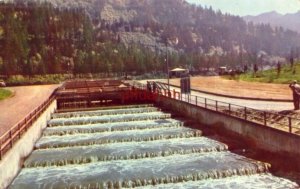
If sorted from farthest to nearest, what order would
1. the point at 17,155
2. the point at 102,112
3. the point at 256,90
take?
the point at 256,90
the point at 102,112
the point at 17,155

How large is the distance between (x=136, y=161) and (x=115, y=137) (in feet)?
23.1

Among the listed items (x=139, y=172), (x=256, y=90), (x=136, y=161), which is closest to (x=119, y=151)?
(x=136, y=161)

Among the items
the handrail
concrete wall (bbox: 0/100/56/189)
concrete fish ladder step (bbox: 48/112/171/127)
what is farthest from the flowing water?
the handrail

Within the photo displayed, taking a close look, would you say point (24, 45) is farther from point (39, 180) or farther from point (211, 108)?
point (39, 180)

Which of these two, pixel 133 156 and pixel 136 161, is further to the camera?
pixel 133 156

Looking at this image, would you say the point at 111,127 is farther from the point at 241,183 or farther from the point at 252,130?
the point at 241,183

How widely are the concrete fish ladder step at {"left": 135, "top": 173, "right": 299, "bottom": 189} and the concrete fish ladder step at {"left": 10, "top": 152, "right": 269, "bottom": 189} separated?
40 cm

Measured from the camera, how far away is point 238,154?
26.2m

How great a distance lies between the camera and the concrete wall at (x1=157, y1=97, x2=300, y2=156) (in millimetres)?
22141

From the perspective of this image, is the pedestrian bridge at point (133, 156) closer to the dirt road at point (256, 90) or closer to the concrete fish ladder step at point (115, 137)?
the concrete fish ladder step at point (115, 137)

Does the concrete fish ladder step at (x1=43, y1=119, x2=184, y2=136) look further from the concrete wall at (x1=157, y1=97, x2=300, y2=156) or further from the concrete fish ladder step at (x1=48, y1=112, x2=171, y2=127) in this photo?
the concrete wall at (x1=157, y1=97, x2=300, y2=156)

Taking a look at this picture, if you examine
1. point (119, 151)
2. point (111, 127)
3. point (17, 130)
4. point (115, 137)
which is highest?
point (17, 130)

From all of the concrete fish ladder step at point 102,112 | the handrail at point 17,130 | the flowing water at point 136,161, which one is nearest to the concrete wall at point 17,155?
the handrail at point 17,130

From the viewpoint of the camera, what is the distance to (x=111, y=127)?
36312 millimetres
